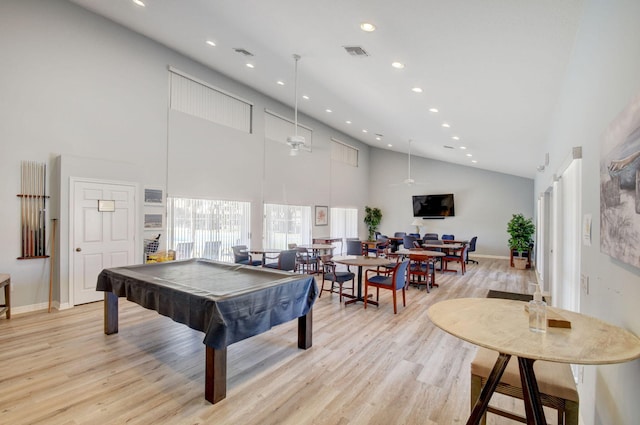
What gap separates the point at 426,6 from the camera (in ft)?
9.00

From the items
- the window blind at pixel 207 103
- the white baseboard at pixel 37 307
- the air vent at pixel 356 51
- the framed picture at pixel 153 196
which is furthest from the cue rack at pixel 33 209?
the air vent at pixel 356 51

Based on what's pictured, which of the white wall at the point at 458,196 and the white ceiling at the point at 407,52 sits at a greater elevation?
the white ceiling at the point at 407,52

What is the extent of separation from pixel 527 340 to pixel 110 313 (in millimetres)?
4300

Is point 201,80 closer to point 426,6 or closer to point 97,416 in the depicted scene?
point 426,6

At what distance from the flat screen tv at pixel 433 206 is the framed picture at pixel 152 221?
31.6ft

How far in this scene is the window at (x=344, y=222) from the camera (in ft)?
38.2

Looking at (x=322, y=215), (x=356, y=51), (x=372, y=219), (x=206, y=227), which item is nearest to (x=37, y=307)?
(x=206, y=227)

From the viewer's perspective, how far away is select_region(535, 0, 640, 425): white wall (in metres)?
1.37

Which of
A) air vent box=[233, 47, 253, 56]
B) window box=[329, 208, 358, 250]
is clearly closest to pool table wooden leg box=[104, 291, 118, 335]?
air vent box=[233, 47, 253, 56]

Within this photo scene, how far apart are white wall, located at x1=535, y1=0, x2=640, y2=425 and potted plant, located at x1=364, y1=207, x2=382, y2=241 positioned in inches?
424

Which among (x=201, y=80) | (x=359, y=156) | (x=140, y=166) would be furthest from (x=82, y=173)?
(x=359, y=156)

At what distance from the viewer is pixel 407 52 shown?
3.71 metres

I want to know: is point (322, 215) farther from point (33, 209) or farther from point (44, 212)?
point (33, 209)

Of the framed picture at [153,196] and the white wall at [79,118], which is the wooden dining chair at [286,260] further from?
the framed picture at [153,196]
